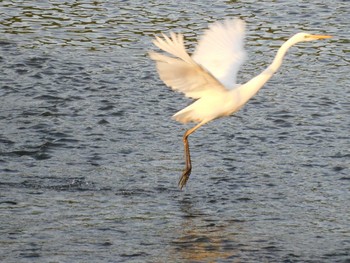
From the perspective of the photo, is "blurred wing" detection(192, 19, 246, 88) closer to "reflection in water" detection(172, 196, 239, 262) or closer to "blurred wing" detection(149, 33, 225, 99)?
"blurred wing" detection(149, 33, 225, 99)

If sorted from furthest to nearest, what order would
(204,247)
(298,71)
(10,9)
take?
(10,9)
(298,71)
(204,247)

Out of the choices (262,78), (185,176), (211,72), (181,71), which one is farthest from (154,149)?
(181,71)

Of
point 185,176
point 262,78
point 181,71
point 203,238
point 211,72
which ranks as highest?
point 181,71

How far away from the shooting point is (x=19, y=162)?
1157 cm

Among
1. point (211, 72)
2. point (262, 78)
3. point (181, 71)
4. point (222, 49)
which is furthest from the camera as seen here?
point (222, 49)

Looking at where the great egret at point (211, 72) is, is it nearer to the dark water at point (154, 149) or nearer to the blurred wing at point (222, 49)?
the blurred wing at point (222, 49)

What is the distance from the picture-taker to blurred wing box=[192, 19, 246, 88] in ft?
37.3

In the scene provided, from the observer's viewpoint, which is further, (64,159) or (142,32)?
(142,32)

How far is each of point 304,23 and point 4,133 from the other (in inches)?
262

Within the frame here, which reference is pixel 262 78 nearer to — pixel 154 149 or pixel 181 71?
pixel 181 71

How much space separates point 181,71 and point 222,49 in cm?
189

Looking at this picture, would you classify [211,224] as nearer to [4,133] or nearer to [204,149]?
[204,149]

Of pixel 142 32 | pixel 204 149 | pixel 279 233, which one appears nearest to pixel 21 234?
pixel 279 233

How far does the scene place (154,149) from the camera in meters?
12.1
